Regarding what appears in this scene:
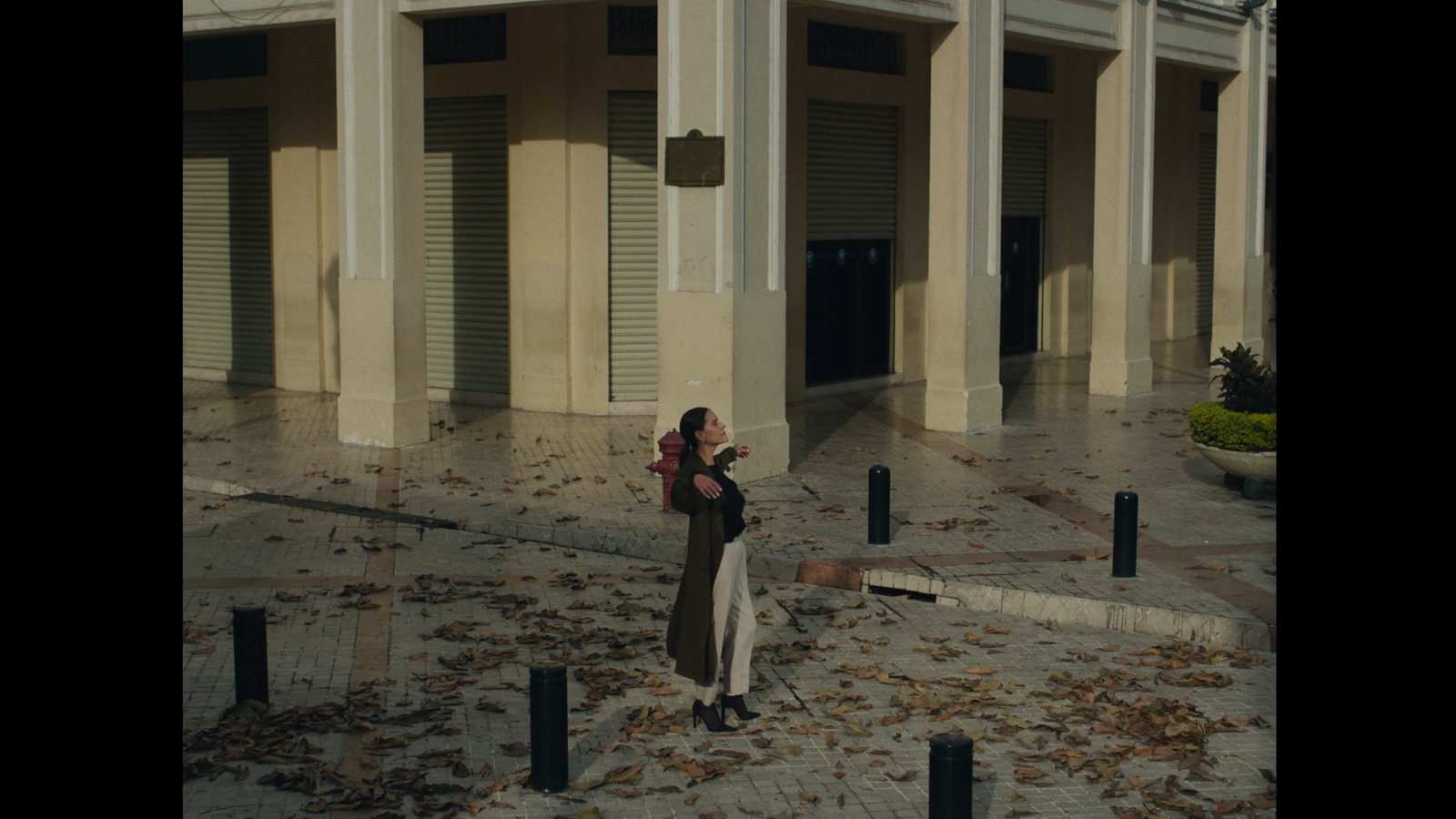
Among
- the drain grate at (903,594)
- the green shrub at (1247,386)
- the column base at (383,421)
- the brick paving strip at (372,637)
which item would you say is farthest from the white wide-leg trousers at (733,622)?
the column base at (383,421)

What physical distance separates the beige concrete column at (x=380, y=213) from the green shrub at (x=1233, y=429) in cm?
848

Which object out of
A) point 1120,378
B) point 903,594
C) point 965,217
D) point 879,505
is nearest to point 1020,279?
point 1120,378

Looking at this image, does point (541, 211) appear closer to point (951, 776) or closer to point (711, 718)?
point (711, 718)

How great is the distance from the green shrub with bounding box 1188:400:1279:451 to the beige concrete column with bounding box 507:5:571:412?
27.3 feet

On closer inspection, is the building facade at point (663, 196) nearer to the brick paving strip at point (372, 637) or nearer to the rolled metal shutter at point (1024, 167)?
the rolled metal shutter at point (1024, 167)

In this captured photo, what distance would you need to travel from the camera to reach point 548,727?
7074 millimetres

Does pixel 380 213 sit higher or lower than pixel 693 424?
higher

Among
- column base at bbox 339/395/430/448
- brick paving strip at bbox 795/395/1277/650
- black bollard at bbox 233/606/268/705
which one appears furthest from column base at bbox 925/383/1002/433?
Result: black bollard at bbox 233/606/268/705

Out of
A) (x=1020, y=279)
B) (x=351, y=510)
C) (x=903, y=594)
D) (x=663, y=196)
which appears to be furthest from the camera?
(x=1020, y=279)

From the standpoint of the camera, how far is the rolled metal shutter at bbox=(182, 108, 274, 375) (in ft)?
73.5

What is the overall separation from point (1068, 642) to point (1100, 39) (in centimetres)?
1346

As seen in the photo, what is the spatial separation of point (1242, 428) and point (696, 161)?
5.66m
